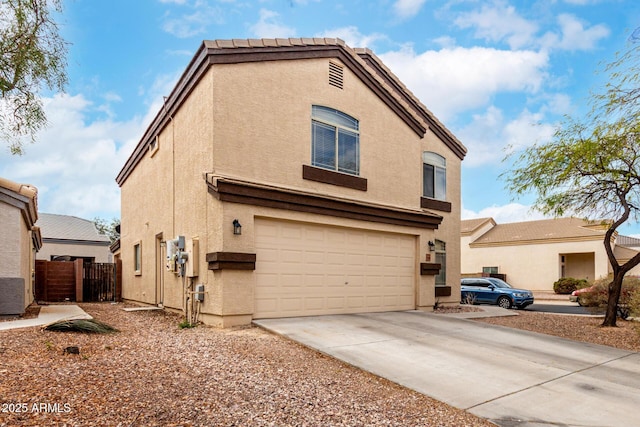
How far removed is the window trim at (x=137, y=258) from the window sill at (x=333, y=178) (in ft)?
28.6

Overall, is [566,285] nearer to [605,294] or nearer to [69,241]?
Result: [605,294]

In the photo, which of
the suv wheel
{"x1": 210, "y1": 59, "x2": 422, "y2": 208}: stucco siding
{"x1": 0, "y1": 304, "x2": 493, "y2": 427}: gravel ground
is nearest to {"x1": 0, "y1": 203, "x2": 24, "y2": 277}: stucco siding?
{"x1": 0, "y1": 304, "x2": 493, "y2": 427}: gravel ground

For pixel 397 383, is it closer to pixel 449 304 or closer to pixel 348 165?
pixel 348 165

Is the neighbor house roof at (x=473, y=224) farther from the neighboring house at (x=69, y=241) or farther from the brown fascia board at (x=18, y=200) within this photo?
the brown fascia board at (x=18, y=200)

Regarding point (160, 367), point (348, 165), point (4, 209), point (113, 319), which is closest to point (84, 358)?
point (160, 367)

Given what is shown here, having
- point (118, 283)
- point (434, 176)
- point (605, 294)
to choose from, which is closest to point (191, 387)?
point (434, 176)

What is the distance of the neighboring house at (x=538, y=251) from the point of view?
31.6 metres

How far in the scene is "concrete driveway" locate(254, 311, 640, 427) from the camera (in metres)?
5.47

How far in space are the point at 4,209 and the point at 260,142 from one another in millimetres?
6448

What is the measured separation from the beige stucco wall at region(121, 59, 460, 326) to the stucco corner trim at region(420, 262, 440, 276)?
211 millimetres

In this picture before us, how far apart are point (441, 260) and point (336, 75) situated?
8.08 m

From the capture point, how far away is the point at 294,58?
11297mm

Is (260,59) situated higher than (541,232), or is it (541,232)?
(260,59)

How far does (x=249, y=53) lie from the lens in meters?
10.4
